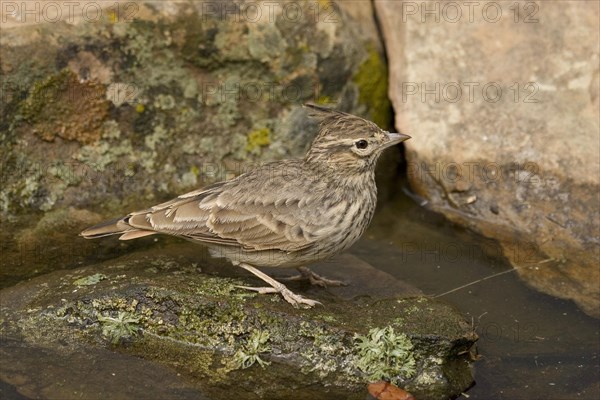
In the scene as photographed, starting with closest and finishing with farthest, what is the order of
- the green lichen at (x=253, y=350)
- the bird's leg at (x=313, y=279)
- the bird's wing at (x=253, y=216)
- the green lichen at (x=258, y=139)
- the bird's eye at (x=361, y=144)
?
the green lichen at (x=253, y=350) → the bird's wing at (x=253, y=216) → the bird's eye at (x=361, y=144) → the bird's leg at (x=313, y=279) → the green lichen at (x=258, y=139)

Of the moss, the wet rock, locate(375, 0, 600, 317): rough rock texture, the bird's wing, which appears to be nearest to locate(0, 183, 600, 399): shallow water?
the wet rock

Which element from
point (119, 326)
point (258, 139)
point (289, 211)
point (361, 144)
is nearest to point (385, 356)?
point (289, 211)

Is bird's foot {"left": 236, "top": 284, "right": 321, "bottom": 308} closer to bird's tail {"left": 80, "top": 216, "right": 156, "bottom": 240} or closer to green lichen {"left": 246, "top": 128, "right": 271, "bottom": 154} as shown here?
bird's tail {"left": 80, "top": 216, "right": 156, "bottom": 240}

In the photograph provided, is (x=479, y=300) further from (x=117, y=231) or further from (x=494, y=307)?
(x=117, y=231)

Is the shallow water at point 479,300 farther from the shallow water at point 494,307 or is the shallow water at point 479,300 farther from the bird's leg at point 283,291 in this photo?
the bird's leg at point 283,291

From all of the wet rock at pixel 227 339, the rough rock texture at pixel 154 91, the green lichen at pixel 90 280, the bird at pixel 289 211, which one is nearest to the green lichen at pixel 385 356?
the wet rock at pixel 227 339

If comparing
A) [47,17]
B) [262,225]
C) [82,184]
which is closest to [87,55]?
[47,17]

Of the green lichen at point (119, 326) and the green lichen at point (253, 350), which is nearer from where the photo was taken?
the green lichen at point (253, 350)
